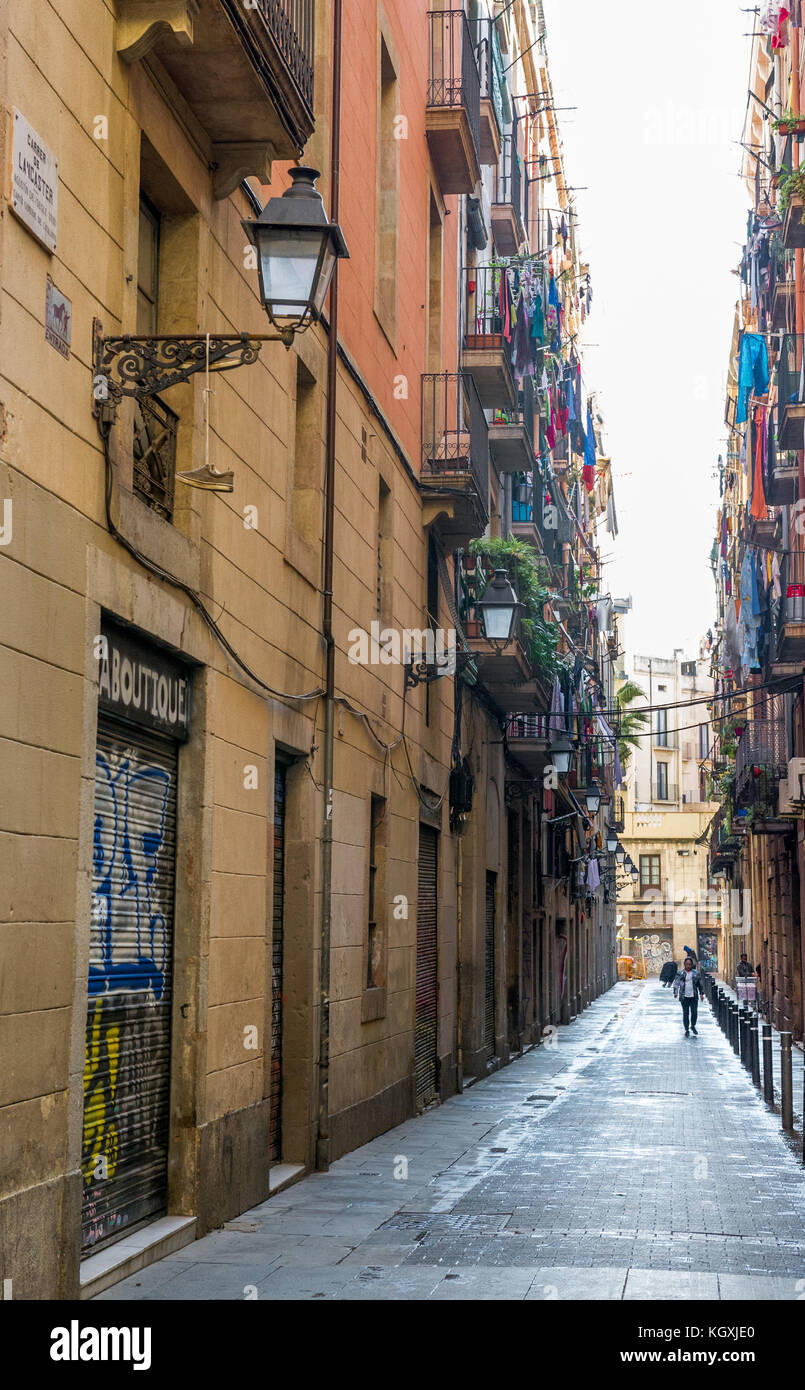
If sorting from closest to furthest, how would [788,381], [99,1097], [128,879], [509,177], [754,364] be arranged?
[99,1097] → [128,879] → [788,381] → [754,364] → [509,177]

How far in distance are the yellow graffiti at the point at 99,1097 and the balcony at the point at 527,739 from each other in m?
18.7

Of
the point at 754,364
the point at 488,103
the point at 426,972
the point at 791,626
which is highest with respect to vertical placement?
the point at 488,103

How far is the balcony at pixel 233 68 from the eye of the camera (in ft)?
26.0

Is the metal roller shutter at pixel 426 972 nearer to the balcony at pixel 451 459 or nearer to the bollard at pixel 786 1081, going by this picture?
the balcony at pixel 451 459

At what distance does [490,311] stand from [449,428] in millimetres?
4217

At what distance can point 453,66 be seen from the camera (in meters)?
19.5

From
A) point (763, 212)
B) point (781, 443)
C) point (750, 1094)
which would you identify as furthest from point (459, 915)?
point (763, 212)

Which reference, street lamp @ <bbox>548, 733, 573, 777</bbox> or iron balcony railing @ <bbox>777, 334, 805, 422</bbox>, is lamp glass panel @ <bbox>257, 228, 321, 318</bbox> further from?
street lamp @ <bbox>548, 733, 573, 777</bbox>

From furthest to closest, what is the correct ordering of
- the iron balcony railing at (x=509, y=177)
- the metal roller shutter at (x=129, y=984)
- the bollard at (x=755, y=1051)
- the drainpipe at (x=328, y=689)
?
the iron balcony railing at (x=509, y=177)
the bollard at (x=755, y=1051)
the drainpipe at (x=328, y=689)
the metal roller shutter at (x=129, y=984)

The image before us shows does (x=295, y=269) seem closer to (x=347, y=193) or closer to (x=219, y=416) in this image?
(x=219, y=416)

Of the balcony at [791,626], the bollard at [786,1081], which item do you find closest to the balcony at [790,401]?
the balcony at [791,626]

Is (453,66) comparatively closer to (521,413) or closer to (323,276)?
(521,413)

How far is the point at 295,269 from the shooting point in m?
7.93

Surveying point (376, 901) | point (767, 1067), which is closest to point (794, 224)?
point (767, 1067)
